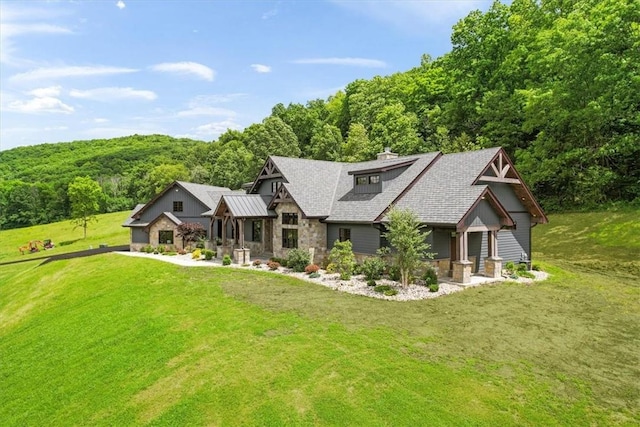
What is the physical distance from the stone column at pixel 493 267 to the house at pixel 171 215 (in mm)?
21197

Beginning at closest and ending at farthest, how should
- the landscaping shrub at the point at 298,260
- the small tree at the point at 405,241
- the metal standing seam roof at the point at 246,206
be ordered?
the small tree at the point at 405,241 < the landscaping shrub at the point at 298,260 < the metal standing seam roof at the point at 246,206

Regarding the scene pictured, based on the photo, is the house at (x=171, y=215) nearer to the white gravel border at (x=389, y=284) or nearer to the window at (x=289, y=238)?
the window at (x=289, y=238)

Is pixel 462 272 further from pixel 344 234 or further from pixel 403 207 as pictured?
pixel 344 234

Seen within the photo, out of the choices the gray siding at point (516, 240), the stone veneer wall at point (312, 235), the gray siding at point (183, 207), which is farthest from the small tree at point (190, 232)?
the gray siding at point (516, 240)

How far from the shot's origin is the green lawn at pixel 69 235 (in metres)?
49.6

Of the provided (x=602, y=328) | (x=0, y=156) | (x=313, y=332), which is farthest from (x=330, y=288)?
(x=0, y=156)

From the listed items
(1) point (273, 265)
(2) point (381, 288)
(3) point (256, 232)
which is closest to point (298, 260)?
(1) point (273, 265)

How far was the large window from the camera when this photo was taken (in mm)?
24216

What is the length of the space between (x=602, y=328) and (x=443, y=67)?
159ft

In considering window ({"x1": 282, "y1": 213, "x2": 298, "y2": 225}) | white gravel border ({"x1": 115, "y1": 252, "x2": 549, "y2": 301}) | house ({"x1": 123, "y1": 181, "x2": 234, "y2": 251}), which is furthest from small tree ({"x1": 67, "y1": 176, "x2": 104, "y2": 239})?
window ({"x1": 282, "y1": 213, "x2": 298, "y2": 225})

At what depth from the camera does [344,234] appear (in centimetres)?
2448

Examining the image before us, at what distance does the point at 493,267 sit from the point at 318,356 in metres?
13.3

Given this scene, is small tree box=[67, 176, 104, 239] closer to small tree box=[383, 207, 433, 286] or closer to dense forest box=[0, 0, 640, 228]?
dense forest box=[0, 0, 640, 228]

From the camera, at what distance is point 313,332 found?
12.7m
